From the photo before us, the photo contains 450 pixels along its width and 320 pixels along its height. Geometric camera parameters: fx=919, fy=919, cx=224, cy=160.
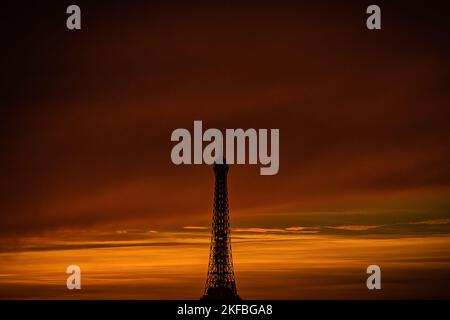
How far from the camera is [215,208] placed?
110 meters
